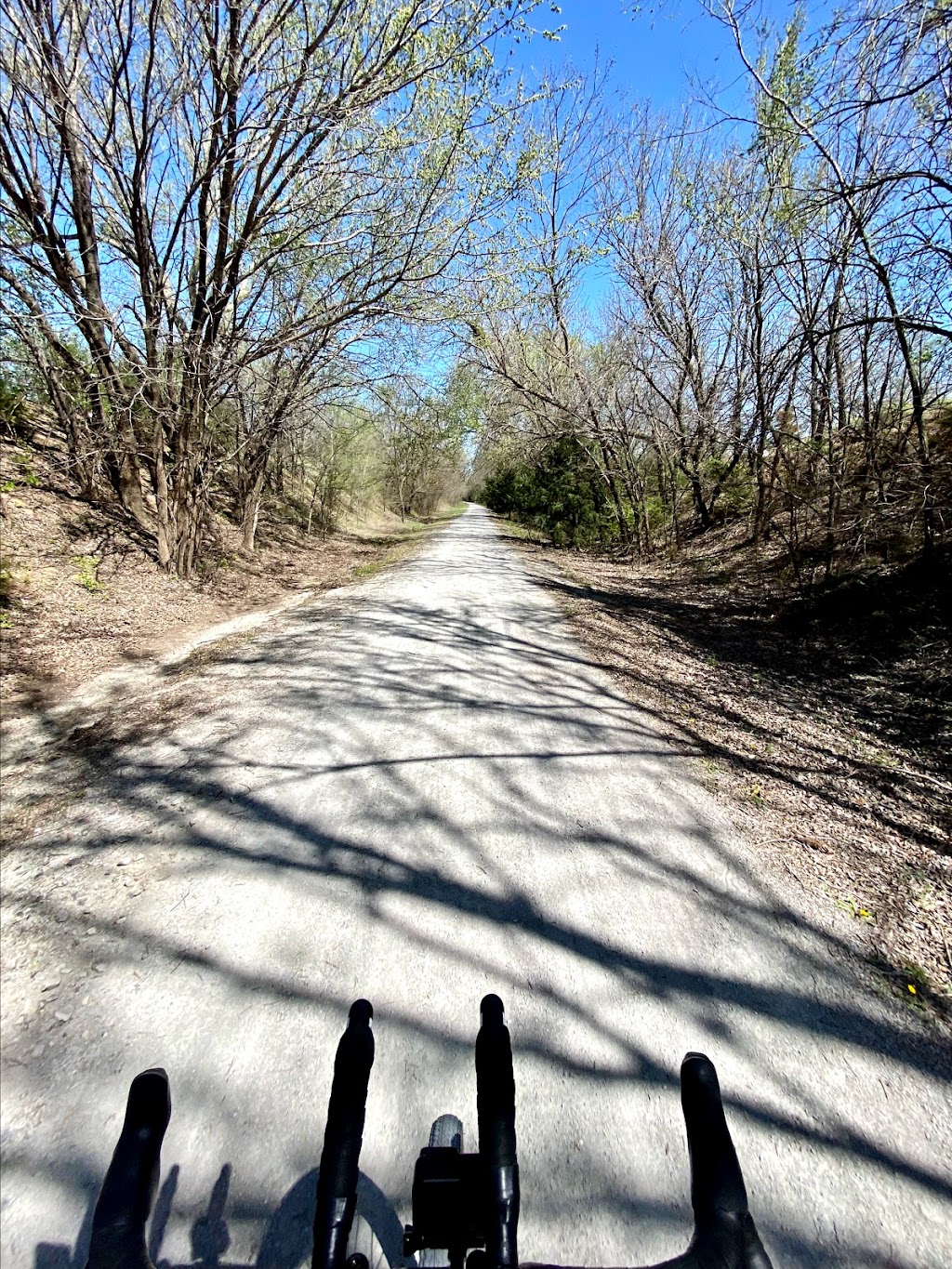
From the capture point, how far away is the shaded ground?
254 cm

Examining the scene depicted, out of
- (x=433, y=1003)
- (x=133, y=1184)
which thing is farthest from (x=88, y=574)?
(x=133, y=1184)

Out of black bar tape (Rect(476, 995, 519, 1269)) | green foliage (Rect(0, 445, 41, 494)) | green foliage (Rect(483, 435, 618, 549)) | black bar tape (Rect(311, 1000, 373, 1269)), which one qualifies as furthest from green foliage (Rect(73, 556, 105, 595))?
green foliage (Rect(483, 435, 618, 549))

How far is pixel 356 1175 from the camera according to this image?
101 cm

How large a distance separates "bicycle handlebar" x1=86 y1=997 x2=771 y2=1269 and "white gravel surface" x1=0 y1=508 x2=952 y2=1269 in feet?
1.72

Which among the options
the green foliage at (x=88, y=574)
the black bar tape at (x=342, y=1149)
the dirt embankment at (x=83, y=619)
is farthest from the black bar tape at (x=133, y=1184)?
the green foliage at (x=88, y=574)

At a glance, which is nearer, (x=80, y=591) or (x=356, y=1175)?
(x=356, y=1175)

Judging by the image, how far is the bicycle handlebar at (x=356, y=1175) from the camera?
93 centimetres

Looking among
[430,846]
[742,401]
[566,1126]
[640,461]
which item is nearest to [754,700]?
[430,846]

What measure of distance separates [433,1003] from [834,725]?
160 inches

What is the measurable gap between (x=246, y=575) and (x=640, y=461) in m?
12.1

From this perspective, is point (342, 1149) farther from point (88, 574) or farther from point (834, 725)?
point (88, 574)

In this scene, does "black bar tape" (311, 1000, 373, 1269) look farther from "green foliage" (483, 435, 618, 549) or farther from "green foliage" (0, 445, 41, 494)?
"green foliage" (483, 435, 618, 549)

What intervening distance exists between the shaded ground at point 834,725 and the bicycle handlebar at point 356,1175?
1.57 meters

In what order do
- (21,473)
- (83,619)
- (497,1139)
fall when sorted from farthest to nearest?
(21,473)
(83,619)
(497,1139)
